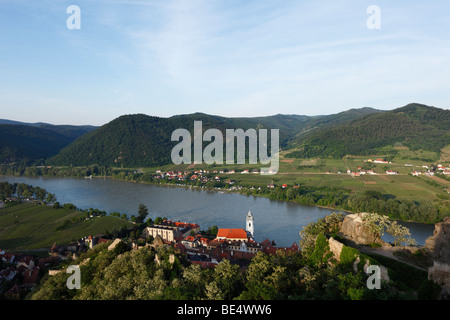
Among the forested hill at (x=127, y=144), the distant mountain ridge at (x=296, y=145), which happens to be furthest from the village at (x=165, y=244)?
the forested hill at (x=127, y=144)

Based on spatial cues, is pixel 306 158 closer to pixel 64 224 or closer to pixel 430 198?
pixel 430 198

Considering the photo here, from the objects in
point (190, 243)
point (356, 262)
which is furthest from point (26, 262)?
point (356, 262)

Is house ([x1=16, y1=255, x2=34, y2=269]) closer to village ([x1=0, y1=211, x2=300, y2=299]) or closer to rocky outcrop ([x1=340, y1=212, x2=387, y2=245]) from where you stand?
village ([x1=0, y1=211, x2=300, y2=299])

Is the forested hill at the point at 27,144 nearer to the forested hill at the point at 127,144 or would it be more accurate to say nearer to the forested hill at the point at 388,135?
the forested hill at the point at 127,144

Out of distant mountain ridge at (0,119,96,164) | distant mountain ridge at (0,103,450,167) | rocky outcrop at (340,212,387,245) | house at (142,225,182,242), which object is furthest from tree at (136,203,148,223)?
distant mountain ridge at (0,119,96,164)

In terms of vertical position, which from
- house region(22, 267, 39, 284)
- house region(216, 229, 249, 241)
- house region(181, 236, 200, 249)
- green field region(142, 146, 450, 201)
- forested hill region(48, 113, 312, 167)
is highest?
forested hill region(48, 113, 312, 167)

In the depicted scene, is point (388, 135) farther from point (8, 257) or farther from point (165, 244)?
point (8, 257)
